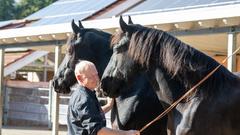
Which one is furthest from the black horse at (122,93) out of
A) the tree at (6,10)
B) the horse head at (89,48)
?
the tree at (6,10)

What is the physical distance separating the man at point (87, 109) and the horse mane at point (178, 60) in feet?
1.89

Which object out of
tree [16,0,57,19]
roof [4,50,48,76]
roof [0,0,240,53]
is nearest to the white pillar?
roof [0,0,240,53]

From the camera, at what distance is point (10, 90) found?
2027 centimetres

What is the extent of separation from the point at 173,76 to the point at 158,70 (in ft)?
0.63

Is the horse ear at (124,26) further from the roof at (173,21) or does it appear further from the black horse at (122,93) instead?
the roof at (173,21)

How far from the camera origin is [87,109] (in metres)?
3.96

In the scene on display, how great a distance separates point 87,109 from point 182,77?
32.5 inches

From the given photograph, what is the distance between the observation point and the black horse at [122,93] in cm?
535

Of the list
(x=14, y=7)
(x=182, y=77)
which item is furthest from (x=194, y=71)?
(x=14, y=7)

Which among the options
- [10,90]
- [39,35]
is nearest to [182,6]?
[39,35]

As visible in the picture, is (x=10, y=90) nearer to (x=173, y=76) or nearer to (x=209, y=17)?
(x=209, y=17)

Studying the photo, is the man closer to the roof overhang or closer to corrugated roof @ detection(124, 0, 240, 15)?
the roof overhang

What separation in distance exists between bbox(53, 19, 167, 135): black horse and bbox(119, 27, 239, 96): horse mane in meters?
0.71

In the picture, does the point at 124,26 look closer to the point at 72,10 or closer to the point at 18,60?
the point at 72,10
